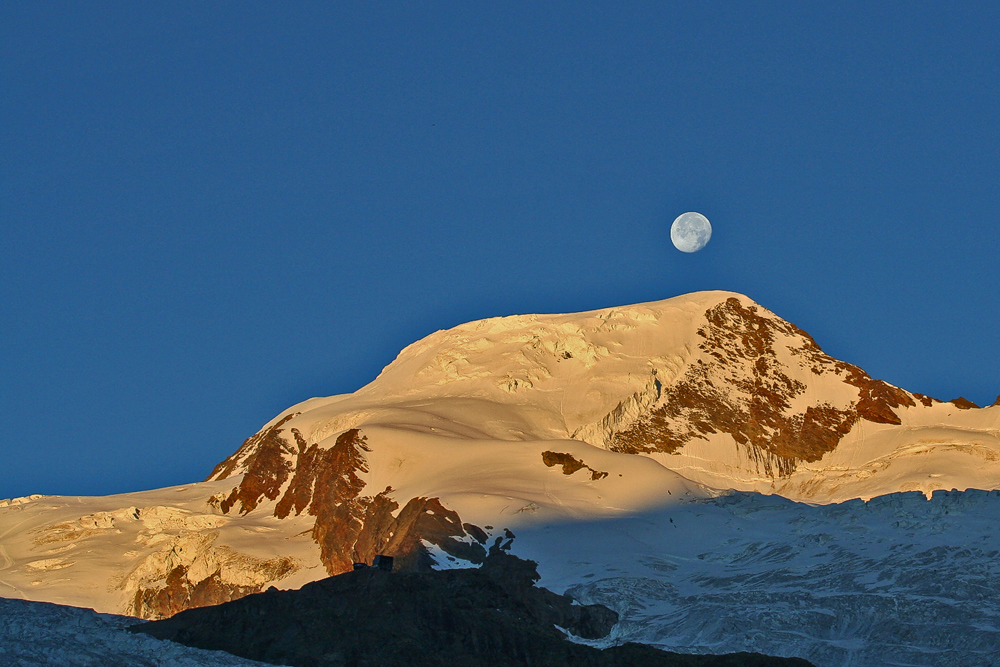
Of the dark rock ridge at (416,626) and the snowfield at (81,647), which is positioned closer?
the snowfield at (81,647)

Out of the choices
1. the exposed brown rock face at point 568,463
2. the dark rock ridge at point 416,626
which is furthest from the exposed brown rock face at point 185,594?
the exposed brown rock face at point 568,463

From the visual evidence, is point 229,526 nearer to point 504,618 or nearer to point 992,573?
point 504,618

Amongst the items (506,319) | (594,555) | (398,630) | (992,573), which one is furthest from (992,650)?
(506,319)

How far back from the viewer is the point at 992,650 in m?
122

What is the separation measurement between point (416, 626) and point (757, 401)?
2676 inches

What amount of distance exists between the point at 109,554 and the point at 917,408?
282 ft

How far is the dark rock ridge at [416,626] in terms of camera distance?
125125mm

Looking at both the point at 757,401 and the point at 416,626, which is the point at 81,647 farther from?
the point at 757,401

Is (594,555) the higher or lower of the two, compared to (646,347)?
lower

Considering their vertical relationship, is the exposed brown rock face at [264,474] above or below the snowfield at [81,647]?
A: above

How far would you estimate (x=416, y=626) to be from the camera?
12850cm

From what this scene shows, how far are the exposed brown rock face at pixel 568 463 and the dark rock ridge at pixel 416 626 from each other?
22630 millimetres

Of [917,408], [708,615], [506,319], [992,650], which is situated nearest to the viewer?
[992,650]

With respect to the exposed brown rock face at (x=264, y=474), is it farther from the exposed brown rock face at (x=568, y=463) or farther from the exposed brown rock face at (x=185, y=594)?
the exposed brown rock face at (x=568, y=463)
